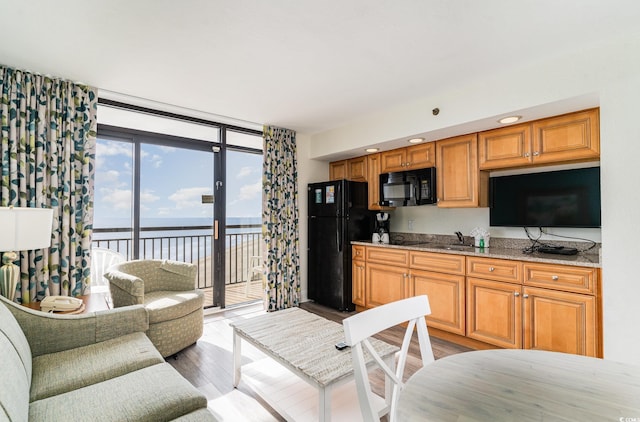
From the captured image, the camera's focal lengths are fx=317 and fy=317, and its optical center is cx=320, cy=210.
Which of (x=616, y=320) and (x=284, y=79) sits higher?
(x=284, y=79)

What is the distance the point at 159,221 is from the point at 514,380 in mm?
3882

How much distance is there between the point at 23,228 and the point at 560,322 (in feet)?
12.7

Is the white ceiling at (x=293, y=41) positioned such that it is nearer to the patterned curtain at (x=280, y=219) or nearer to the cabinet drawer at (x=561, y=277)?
the patterned curtain at (x=280, y=219)

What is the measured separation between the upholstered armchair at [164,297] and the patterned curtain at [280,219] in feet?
3.99

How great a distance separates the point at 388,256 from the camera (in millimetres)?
3779

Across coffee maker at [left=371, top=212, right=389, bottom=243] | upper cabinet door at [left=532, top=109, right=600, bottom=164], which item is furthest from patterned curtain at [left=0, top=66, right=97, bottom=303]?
upper cabinet door at [left=532, top=109, right=600, bottom=164]

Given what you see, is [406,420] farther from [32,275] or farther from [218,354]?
[32,275]

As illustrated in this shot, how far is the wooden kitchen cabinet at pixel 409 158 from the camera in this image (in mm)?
3639

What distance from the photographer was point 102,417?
49.2 inches

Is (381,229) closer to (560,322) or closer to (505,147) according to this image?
(505,147)

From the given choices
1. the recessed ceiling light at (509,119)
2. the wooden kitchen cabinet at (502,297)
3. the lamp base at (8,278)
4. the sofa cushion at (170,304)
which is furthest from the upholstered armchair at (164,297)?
the recessed ceiling light at (509,119)

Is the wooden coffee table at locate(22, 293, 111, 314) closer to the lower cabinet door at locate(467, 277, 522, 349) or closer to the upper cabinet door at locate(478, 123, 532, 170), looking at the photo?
the lower cabinet door at locate(467, 277, 522, 349)

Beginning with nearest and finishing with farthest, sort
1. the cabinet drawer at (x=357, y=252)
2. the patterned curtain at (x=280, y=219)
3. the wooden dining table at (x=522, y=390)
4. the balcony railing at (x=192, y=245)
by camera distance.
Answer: the wooden dining table at (x=522, y=390), the balcony railing at (x=192, y=245), the cabinet drawer at (x=357, y=252), the patterned curtain at (x=280, y=219)

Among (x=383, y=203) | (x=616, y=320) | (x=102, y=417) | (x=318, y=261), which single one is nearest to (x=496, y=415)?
(x=102, y=417)
